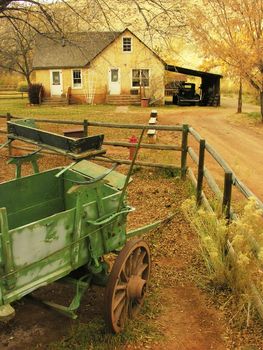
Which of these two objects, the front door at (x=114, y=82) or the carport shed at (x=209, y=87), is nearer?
the carport shed at (x=209, y=87)

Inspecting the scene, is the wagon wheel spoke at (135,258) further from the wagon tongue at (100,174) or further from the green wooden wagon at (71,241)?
the wagon tongue at (100,174)

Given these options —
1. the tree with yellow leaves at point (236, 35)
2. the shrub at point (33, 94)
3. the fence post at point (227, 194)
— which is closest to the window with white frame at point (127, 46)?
the shrub at point (33, 94)

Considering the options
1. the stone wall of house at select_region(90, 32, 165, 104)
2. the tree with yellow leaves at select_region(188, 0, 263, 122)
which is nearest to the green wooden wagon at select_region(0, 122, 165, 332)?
the tree with yellow leaves at select_region(188, 0, 263, 122)

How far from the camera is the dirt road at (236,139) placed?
978cm

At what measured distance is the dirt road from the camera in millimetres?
9784

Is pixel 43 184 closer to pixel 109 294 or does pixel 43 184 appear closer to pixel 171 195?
pixel 109 294

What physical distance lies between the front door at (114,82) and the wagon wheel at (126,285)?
30.1m

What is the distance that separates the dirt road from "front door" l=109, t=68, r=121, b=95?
918 centimetres

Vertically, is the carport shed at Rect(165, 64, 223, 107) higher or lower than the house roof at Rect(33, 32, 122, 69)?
lower

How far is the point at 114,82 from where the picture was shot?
109 ft

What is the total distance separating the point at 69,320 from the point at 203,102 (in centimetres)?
3130

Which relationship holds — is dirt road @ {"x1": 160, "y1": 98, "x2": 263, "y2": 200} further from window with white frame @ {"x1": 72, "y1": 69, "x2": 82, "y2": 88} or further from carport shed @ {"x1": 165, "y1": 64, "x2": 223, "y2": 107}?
window with white frame @ {"x1": 72, "y1": 69, "x2": 82, "y2": 88}

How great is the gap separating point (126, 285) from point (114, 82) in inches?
1209

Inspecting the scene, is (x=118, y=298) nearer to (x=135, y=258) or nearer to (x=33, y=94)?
(x=135, y=258)
